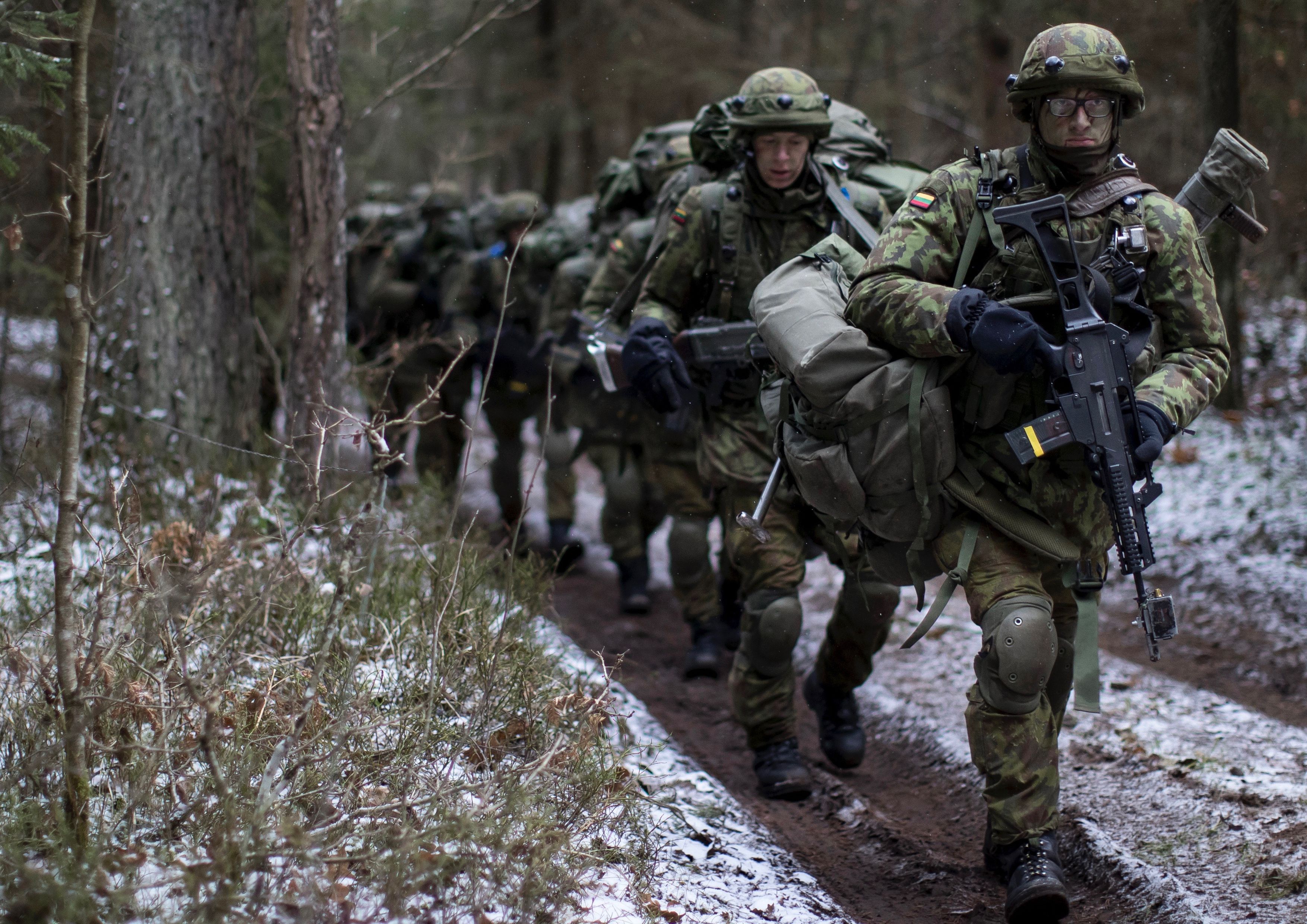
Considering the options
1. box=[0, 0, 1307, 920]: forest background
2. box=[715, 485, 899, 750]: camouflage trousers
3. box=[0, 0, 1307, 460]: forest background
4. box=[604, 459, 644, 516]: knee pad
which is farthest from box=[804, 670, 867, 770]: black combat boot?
box=[604, 459, 644, 516]: knee pad

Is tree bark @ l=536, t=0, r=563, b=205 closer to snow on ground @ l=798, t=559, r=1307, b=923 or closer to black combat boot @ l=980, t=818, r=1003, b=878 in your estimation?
snow on ground @ l=798, t=559, r=1307, b=923

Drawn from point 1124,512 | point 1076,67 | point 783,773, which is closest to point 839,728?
point 783,773

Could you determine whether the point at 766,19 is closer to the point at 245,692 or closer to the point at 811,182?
the point at 811,182

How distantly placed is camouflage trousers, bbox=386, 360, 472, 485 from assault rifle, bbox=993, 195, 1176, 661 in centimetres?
569

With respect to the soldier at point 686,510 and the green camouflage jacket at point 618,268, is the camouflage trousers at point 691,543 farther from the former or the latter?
the green camouflage jacket at point 618,268

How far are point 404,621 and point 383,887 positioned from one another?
1671mm

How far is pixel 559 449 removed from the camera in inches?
326

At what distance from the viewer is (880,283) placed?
11.1ft

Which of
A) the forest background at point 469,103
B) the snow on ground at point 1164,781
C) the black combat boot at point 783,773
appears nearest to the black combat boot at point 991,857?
the snow on ground at point 1164,781

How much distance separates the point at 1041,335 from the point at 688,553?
316 centimetres

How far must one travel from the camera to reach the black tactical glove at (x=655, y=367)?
4695 millimetres

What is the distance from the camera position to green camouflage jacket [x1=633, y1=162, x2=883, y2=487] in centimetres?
482

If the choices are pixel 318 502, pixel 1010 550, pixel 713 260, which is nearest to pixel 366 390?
pixel 713 260

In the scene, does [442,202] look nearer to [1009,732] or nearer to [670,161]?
[670,161]
